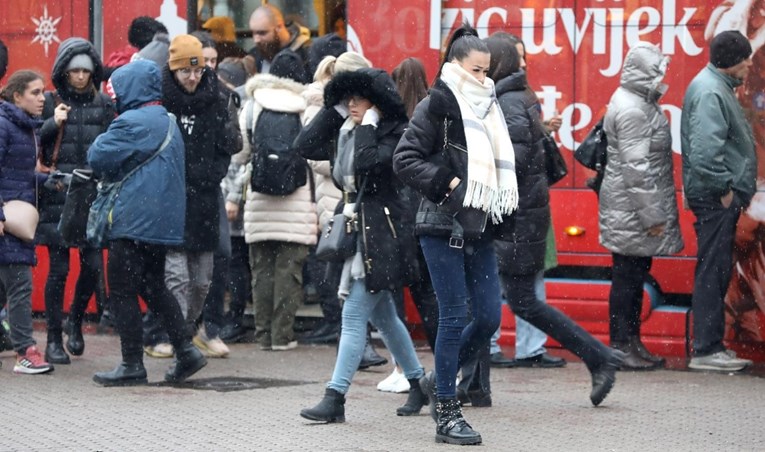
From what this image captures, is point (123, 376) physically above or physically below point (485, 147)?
→ below

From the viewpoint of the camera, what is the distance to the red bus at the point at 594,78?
1009 centimetres

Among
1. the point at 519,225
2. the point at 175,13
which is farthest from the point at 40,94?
the point at 519,225

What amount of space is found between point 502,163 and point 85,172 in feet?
10.5

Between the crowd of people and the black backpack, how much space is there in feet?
0.04

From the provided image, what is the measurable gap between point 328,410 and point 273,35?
490 cm

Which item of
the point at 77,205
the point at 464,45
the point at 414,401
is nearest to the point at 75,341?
the point at 77,205

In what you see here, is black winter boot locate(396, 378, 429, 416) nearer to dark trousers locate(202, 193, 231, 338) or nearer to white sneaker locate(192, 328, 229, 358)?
white sneaker locate(192, 328, 229, 358)

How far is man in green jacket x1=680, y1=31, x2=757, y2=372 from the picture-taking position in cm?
969

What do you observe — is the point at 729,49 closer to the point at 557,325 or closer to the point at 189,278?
the point at 557,325

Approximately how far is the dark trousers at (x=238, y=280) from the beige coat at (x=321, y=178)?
1120 mm

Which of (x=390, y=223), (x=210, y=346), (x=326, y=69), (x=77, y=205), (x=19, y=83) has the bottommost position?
(x=210, y=346)

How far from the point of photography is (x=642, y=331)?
1037 centimetres

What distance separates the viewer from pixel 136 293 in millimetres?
9047

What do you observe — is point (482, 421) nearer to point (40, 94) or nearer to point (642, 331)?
point (642, 331)
